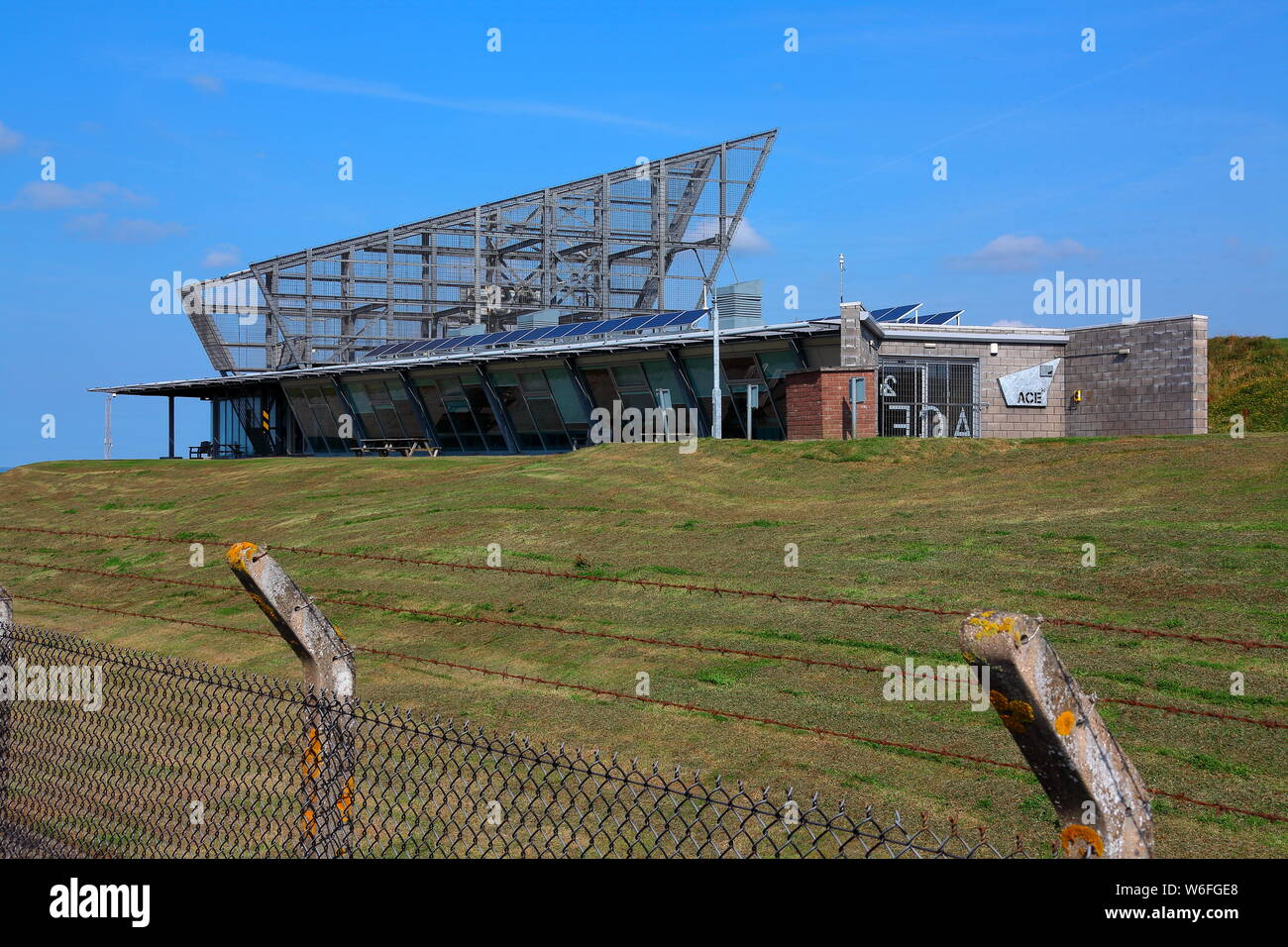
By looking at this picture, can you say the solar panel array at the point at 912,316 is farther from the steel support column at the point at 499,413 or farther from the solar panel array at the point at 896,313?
the steel support column at the point at 499,413

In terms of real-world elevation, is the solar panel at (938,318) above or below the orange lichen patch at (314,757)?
above

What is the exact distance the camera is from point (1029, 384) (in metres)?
35.1

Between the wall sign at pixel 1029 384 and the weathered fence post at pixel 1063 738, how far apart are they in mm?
32901

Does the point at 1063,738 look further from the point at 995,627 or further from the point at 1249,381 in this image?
the point at 1249,381

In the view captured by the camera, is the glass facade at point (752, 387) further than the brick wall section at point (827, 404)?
Yes

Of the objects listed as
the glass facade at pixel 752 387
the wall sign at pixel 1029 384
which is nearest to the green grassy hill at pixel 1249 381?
the wall sign at pixel 1029 384

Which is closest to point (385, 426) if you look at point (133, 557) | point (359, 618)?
point (133, 557)

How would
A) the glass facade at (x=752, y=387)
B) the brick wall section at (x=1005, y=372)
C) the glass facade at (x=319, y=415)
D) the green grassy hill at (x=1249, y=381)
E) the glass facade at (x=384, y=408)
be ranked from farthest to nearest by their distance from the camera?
the glass facade at (x=319, y=415)
the glass facade at (x=384, y=408)
the green grassy hill at (x=1249, y=381)
the glass facade at (x=752, y=387)
the brick wall section at (x=1005, y=372)

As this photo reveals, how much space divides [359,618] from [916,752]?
7.82 meters

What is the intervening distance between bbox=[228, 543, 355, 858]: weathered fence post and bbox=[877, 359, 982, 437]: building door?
28.6m

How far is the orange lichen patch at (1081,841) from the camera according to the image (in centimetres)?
322

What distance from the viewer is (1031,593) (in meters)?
11.4
